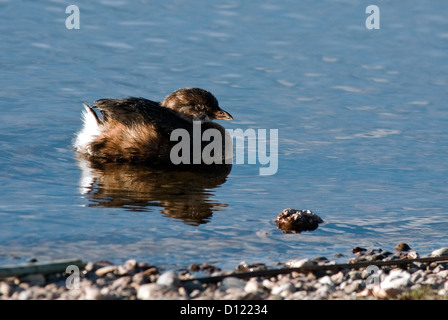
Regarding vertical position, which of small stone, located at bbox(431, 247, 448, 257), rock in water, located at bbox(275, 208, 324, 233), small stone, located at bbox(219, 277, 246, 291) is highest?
rock in water, located at bbox(275, 208, 324, 233)

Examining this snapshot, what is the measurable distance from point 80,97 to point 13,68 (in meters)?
1.51

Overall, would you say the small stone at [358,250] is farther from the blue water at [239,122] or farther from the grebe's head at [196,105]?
the grebe's head at [196,105]

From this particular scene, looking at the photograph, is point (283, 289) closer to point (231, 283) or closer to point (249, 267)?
point (231, 283)

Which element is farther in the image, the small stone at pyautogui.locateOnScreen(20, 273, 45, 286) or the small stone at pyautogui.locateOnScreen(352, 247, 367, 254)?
the small stone at pyautogui.locateOnScreen(352, 247, 367, 254)

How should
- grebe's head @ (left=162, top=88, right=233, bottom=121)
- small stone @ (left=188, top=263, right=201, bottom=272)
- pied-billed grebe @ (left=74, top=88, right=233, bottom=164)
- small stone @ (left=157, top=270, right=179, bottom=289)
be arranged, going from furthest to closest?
grebe's head @ (left=162, top=88, right=233, bottom=121), pied-billed grebe @ (left=74, top=88, right=233, bottom=164), small stone @ (left=188, top=263, right=201, bottom=272), small stone @ (left=157, top=270, right=179, bottom=289)

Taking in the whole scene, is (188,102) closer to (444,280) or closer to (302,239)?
(302,239)

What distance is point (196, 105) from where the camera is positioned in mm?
10828

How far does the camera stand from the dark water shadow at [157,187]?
8.46 metres

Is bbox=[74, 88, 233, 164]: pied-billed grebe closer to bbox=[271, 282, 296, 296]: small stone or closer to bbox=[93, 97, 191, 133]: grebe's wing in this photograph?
bbox=[93, 97, 191, 133]: grebe's wing

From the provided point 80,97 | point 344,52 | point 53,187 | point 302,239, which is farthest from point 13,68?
point 302,239

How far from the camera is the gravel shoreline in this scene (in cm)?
584

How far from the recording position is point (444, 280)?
21.3 ft

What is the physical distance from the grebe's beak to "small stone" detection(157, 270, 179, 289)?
15.7 feet

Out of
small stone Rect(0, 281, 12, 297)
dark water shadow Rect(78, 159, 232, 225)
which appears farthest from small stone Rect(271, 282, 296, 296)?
dark water shadow Rect(78, 159, 232, 225)
